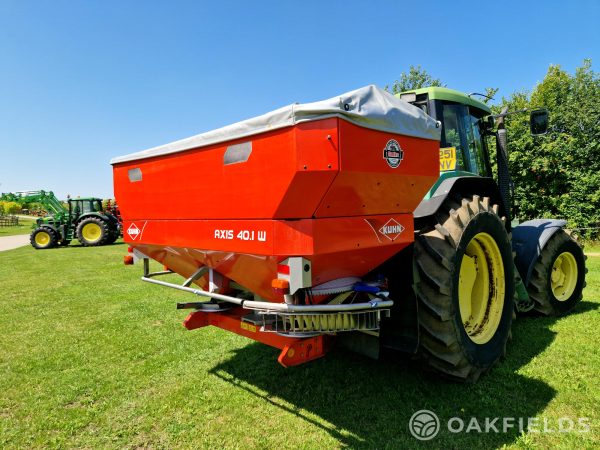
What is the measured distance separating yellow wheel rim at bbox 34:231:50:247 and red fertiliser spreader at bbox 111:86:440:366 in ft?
58.4

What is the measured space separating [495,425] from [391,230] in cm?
144

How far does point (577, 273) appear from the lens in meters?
5.05

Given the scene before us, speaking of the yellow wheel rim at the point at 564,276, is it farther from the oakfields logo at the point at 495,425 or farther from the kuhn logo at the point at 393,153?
the kuhn logo at the point at 393,153

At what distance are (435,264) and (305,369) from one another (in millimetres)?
1506

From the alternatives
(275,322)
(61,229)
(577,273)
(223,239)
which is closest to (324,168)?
(223,239)

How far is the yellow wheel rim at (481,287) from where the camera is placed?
11.0ft

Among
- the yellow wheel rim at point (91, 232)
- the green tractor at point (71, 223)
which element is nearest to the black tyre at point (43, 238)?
the green tractor at point (71, 223)

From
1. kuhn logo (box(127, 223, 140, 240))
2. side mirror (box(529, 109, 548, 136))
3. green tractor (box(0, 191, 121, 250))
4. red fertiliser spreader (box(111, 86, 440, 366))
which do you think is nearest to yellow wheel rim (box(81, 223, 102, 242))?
green tractor (box(0, 191, 121, 250))

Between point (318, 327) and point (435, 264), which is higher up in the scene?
point (435, 264)

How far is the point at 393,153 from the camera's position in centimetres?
230

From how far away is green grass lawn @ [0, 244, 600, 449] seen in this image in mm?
2486

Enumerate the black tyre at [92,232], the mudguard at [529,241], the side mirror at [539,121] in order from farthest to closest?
the black tyre at [92,232] → the mudguard at [529,241] → the side mirror at [539,121]

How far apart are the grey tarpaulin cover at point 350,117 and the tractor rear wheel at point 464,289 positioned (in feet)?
2.44

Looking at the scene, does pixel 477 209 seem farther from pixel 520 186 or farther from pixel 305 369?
pixel 520 186
